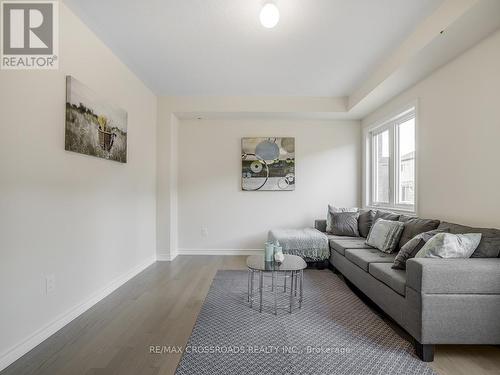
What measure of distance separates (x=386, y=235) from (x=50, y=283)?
316 centimetres

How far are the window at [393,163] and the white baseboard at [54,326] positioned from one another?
3.67 meters

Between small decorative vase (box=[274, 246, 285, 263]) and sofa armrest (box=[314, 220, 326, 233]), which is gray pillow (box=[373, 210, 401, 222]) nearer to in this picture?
sofa armrest (box=[314, 220, 326, 233])

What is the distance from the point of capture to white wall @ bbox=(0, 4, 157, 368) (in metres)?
1.78

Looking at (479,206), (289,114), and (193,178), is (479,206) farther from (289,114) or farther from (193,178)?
(193,178)

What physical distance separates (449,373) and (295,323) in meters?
1.04

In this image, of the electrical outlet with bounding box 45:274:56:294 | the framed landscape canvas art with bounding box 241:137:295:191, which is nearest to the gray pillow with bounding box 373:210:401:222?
the framed landscape canvas art with bounding box 241:137:295:191

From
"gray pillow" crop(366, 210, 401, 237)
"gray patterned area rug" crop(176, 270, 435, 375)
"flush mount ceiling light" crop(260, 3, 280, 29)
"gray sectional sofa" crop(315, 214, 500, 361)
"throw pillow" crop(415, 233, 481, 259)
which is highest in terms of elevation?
"flush mount ceiling light" crop(260, 3, 280, 29)

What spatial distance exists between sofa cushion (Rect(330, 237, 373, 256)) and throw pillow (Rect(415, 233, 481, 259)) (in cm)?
128

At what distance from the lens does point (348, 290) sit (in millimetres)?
3111

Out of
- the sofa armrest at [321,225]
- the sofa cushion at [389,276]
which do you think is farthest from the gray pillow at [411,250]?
the sofa armrest at [321,225]

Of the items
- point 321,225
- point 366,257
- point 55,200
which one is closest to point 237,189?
point 321,225

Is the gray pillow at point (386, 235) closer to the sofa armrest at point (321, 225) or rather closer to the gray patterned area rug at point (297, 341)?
the gray patterned area rug at point (297, 341)

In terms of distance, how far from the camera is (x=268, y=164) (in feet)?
15.9

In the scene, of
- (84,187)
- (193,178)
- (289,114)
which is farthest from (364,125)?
(84,187)
